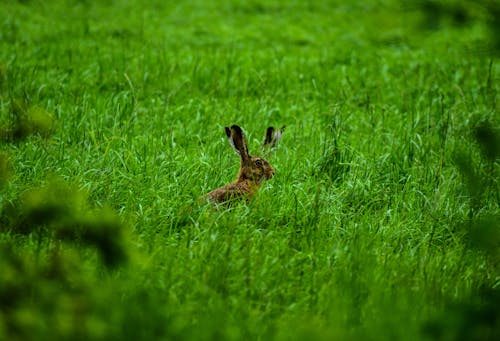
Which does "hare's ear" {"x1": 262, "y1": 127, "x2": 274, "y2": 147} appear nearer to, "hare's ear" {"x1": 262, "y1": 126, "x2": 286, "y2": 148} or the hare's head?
"hare's ear" {"x1": 262, "y1": 126, "x2": 286, "y2": 148}

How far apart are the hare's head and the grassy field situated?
0.14 m

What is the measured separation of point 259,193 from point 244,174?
218mm

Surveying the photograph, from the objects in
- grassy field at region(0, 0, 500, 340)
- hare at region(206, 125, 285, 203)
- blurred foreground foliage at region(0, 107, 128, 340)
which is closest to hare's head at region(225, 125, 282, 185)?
hare at region(206, 125, 285, 203)

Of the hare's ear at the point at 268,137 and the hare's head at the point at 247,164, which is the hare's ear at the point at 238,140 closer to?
the hare's head at the point at 247,164

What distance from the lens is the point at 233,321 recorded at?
111 inches

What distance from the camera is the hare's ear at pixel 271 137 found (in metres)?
4.71

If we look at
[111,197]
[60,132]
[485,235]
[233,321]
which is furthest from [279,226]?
[60,132]

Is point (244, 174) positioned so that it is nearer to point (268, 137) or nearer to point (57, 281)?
point (268, 137)

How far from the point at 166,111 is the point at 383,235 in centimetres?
282

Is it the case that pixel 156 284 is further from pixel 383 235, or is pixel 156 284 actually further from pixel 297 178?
pixel 297 178

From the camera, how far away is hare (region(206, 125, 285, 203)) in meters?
4.19

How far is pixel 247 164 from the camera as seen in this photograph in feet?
14.5

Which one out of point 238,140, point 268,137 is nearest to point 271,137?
point 268,137

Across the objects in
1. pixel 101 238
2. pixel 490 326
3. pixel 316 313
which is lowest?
pixel 316 313
